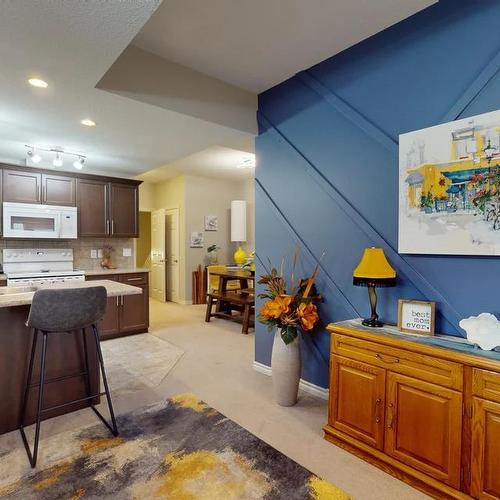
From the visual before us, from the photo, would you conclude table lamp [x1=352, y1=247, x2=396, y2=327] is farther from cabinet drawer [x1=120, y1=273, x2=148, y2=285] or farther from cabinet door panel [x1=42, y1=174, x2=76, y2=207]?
cabinet door panel [x1=42, y1=174, x2=76, y2=207]

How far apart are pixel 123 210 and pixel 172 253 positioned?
95.7 inches

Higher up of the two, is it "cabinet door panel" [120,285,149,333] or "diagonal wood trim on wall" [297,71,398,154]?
"diagonal wood trim on wall" [297,71,398,154]

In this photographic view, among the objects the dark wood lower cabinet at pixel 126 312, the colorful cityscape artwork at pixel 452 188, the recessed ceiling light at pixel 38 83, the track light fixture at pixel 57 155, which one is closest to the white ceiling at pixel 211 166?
the track light fixture at pixel 57 155

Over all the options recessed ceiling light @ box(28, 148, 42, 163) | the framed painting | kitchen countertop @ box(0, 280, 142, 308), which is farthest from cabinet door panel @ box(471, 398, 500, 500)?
the framed painting

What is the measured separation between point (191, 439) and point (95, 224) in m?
3.72

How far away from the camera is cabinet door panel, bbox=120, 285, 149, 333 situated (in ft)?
15.5

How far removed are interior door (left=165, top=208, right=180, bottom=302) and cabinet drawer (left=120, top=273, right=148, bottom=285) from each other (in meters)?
2.28

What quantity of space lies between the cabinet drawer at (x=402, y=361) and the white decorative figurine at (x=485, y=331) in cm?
21

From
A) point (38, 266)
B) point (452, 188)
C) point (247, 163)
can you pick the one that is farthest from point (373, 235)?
point (38, 266)

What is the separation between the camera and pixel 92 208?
493 cm

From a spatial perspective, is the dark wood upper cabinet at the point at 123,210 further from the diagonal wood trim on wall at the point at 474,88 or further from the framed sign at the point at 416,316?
the diagonal wood trim on wall at the point at 474,88

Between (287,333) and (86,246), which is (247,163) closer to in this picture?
(86,246)

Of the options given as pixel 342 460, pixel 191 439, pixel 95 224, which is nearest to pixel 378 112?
pixel 342 460

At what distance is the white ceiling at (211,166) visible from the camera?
5.39 metres
